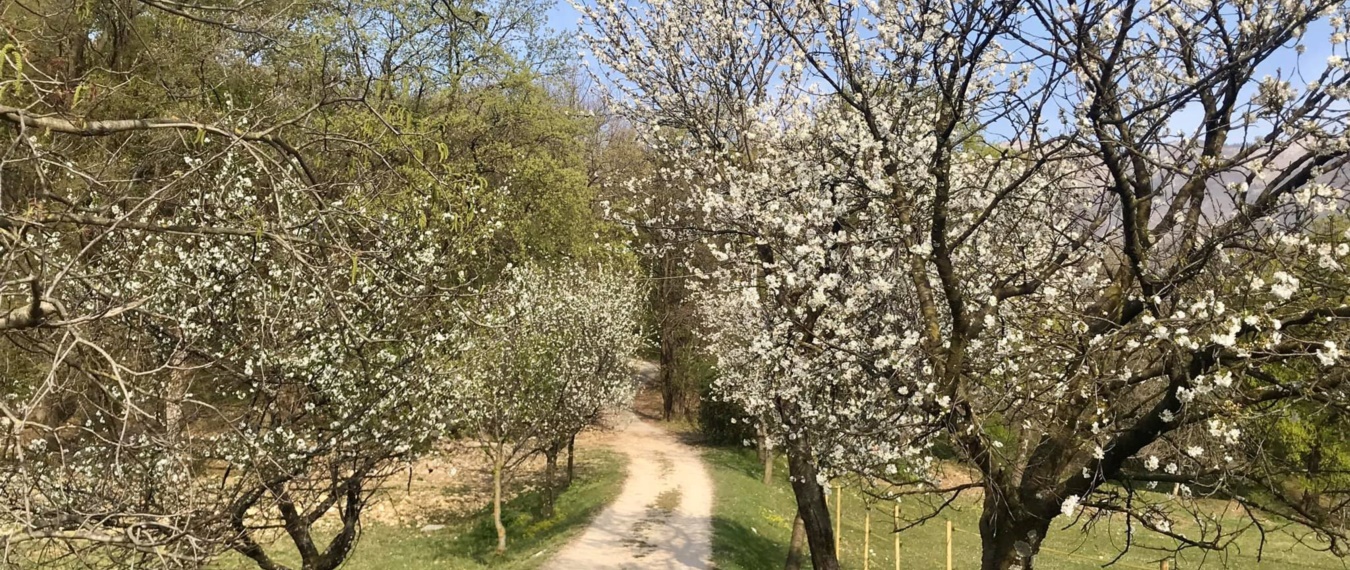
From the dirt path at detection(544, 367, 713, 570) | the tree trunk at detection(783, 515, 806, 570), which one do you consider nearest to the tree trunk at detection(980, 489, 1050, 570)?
the tree trunk at detection(783, 515, 806, 570)

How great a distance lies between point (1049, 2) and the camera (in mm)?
4465

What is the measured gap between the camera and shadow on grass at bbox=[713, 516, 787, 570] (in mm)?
13945

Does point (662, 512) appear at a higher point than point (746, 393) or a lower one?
lower

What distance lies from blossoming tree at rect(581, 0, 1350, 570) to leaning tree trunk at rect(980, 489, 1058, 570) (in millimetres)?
20

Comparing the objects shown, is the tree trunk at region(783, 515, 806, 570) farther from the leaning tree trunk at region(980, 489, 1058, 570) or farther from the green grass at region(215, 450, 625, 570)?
the leaning tree trunk at region(980, 489, 1058, 570)

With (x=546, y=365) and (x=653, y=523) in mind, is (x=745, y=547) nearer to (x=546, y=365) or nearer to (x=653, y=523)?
(x=653, y=523)

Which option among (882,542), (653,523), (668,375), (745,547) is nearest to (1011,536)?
(745,547)

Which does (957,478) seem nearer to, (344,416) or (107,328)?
(344,416)

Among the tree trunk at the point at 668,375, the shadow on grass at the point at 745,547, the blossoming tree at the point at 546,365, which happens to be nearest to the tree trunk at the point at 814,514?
the shadow on grass at the point at 745,547

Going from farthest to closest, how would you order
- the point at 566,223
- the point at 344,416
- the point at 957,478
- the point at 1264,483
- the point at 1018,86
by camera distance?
1. the point at 957,478
2. the point at 566,223
3. the point at 344,416
4. the point at 1018,86
5. the point at 1264,483

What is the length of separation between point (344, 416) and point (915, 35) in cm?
631

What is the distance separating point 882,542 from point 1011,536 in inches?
512

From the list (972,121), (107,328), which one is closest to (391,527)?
(107,328)

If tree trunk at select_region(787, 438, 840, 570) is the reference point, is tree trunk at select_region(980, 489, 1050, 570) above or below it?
above
